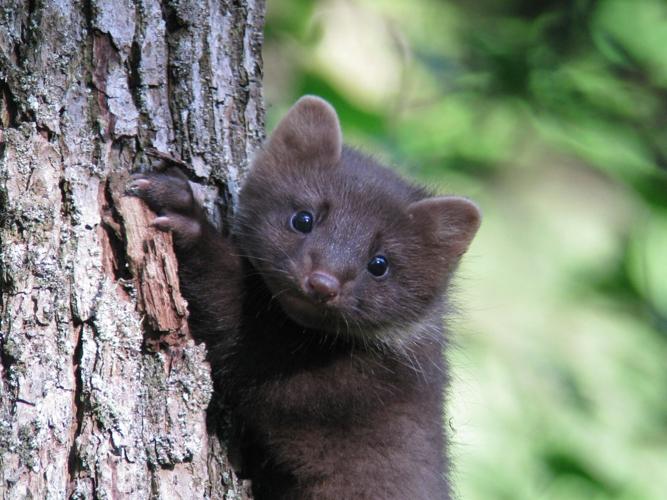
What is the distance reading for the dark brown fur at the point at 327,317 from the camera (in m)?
4.07

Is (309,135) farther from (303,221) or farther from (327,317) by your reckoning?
(327,317)

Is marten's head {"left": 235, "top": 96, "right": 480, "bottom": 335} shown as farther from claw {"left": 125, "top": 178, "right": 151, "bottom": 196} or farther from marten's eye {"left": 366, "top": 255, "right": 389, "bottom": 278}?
claw {"left": 125, "top": 178, "right": 151, "bottom": 196}

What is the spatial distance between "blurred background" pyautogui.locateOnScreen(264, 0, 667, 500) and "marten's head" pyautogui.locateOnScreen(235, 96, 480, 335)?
499mm

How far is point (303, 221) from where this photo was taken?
425 cm

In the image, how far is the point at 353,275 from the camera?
4059 millimetres

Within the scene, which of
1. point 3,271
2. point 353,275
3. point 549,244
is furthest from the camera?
point 549,244

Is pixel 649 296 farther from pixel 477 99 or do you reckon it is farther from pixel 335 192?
pixel 335 192

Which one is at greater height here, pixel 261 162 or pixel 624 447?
pixel 261 162

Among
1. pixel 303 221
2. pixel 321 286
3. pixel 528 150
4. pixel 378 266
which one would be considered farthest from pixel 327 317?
pixel 528 150

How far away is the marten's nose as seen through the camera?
385 centimetres

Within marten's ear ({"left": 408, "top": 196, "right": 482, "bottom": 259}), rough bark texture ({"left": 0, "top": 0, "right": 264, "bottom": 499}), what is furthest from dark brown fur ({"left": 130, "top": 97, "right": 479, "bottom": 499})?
rough bark texture ({"left": 0, "top": 0, "right": 264, "bottom": 499})

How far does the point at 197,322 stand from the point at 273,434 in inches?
24.7

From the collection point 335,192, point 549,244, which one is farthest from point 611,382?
point 335,192

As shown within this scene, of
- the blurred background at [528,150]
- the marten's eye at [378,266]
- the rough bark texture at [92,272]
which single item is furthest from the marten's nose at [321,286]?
the blurred background at [528,150]
